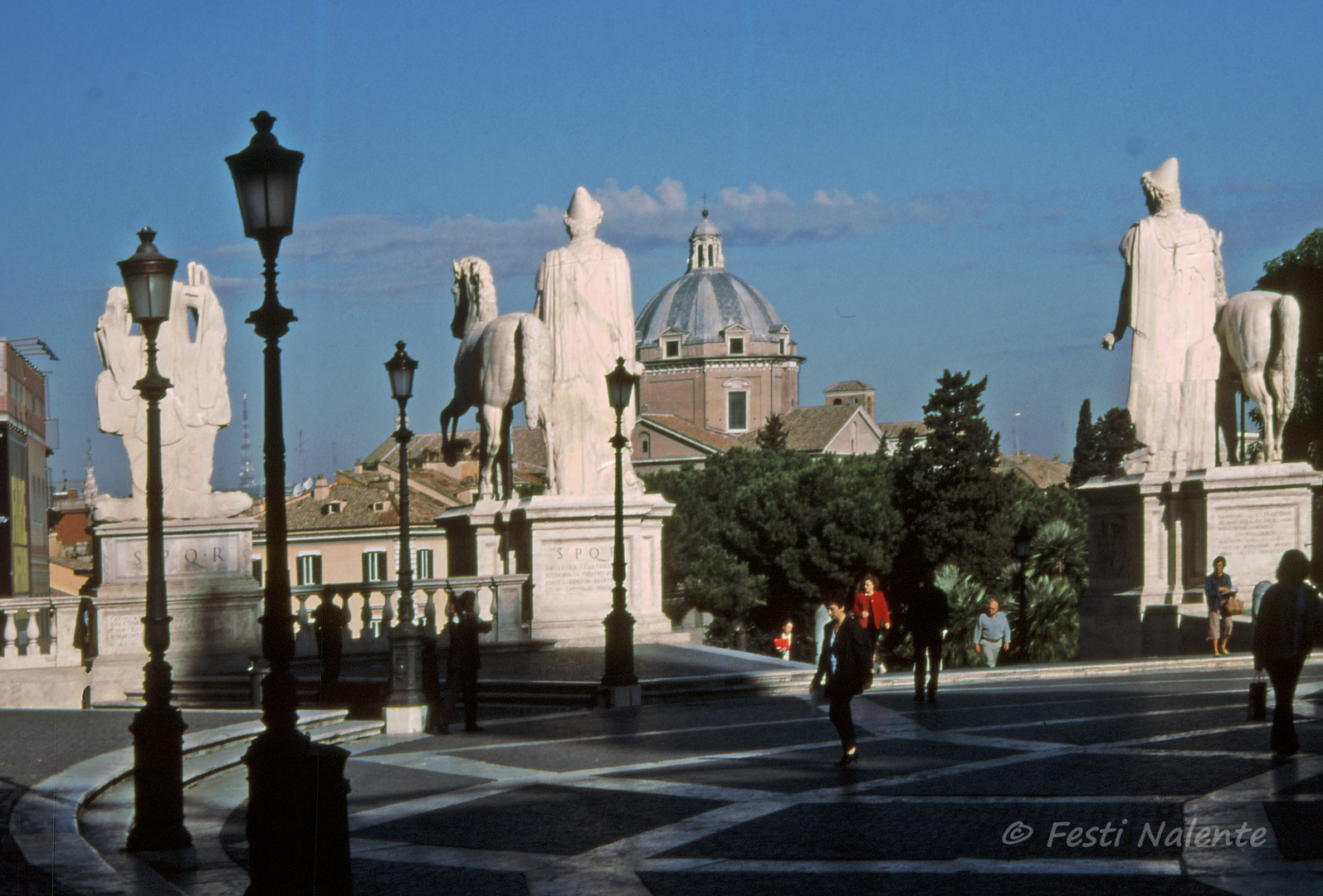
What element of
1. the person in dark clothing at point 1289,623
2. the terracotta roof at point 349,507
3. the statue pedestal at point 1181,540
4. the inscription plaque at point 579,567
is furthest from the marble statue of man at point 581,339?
the terracotta roof at point 349,507

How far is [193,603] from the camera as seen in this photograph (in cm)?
2111

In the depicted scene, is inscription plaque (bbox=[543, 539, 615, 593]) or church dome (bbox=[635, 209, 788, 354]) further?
church dome (bbox=[635, 209, 788, 354])

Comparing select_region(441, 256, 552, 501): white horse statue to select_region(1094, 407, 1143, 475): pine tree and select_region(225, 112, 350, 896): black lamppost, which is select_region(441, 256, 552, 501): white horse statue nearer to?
select_region(225, 112, 350, 896): black lamppost

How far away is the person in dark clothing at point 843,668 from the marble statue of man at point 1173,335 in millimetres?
11852

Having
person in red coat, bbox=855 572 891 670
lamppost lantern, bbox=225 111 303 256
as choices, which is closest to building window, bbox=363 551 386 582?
person in red coat, bbox=855 572 891 670

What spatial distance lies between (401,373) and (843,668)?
1121 centimetres

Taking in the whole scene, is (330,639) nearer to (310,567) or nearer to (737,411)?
(310,567)

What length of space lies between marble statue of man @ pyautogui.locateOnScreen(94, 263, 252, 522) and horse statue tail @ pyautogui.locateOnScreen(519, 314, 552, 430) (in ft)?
13.9

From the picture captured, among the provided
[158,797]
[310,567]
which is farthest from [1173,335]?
[310,567]

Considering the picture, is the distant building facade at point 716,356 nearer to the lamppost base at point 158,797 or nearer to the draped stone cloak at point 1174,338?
the draped stone cloak at point 1174,338

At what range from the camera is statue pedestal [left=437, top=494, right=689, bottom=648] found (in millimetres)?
23719

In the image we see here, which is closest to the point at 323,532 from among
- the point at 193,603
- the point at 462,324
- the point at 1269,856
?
the point at 462,324

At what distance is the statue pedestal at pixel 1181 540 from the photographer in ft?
74.2

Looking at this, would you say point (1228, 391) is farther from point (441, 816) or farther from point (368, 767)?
point (441, 816)
